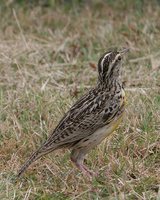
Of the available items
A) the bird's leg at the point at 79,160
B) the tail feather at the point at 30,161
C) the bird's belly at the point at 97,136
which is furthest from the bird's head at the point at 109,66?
the tail feather at the point at 30,161

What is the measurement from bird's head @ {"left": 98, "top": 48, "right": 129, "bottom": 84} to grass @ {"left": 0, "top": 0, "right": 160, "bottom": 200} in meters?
0.70

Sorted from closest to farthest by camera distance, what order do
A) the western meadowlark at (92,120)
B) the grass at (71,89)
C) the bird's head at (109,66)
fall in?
1. the grass at (71,89)
2. the western meadowlark at (92,120)
3. the bird's head at (109,66)

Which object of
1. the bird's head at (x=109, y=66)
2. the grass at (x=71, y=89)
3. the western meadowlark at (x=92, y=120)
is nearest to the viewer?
the grass at (x=71, y=89)

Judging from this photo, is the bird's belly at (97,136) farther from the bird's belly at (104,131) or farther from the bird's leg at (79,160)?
the bird's leg at (79,160)

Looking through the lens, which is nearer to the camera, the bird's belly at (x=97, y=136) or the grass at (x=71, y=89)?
the grass at (x=71, y=89)

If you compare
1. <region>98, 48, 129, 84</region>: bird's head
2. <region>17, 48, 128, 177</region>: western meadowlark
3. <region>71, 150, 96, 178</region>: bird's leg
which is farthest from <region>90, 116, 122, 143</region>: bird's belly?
<region>98, 48, 129, 84</region>: bird's head

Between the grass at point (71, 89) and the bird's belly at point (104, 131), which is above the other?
the bird's belly at point (104, 131)

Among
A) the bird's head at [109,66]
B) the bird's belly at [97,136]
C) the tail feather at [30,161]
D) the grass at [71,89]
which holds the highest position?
the bird's head at [109,66]

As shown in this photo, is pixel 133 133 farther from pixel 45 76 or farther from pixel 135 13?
pixel 135 13

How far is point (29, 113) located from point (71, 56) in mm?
2426

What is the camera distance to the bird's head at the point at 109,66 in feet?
25.5

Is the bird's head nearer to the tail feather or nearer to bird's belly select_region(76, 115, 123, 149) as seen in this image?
bird's belly select_region(76, 115, 123, 149)

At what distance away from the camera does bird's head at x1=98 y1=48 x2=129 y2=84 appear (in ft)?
25.5

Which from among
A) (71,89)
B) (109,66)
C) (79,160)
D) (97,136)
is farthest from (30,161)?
(71,89)
